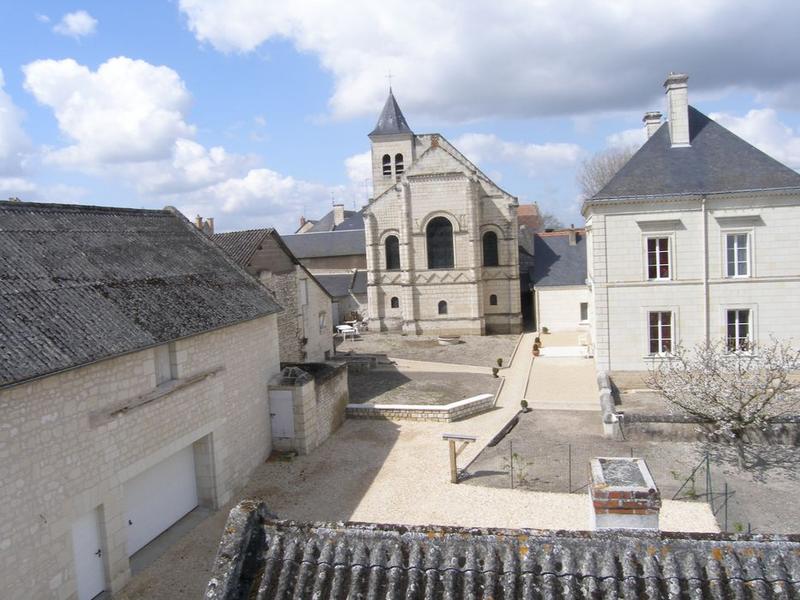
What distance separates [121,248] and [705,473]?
471 inches

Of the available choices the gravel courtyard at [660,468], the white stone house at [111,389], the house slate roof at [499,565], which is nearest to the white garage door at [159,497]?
the white stone house at [111,389]

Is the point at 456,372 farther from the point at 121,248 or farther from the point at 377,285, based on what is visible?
the point at 121,248

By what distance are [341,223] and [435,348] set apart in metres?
23.6

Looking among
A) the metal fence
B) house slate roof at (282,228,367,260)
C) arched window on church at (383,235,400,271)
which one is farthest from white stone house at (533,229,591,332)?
the metal fence

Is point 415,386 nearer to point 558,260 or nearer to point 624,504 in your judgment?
point 558,260

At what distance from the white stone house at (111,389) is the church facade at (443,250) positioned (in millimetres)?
18394

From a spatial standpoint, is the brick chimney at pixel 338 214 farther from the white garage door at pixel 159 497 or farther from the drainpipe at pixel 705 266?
the white garage door at pixel 159 497

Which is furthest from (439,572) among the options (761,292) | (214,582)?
(761,292)

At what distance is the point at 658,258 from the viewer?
63.7 ft

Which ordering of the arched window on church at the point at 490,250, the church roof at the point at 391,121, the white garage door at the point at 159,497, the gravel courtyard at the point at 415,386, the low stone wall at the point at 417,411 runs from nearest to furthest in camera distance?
the white garage door at the point at 159,497 → the low stone wall at the point at 417,411 → the gravel courtyard at the point at 415,386 → the arched window on church at the point at 490,250 → the church roof at the point at 391,121

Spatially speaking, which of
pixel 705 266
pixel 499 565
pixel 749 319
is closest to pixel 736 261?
pixel 705 266

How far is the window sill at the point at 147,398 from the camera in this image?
9.39 meters

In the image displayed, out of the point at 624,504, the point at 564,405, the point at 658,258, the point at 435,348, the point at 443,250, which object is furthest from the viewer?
the point at 443,250

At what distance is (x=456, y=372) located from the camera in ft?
80.1
